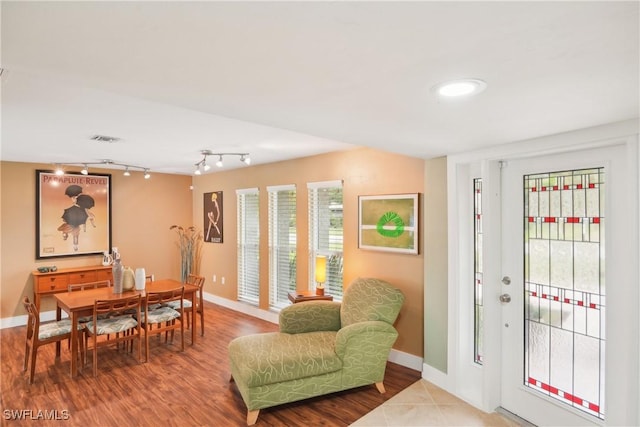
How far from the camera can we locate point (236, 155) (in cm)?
491

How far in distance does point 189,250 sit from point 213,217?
2.99 ft

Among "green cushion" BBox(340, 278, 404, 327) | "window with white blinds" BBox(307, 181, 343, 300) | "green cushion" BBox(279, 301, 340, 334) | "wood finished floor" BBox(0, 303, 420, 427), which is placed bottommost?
"wood finished floor" BBox(0, 303, 420, 427)

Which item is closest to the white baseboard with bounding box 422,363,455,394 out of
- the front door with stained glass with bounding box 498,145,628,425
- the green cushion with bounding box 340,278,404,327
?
the front door with stained glass with bounding box 498,145,628,425

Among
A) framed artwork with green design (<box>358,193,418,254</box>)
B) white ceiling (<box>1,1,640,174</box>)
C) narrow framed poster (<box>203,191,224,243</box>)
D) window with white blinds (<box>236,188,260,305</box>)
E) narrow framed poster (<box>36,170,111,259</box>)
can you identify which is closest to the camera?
white ceiling (<box>1,1,640,174</box>)

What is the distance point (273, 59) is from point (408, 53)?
476 mm

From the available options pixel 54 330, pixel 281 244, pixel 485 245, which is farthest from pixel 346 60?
pixel 281 244

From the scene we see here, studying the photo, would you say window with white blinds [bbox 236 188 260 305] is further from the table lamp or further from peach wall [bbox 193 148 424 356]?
the table lamp

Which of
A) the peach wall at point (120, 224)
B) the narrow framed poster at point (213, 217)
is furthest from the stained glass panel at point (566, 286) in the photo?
the peach wall at point (120, 224)

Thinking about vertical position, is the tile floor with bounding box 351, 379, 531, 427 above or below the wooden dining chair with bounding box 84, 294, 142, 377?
below

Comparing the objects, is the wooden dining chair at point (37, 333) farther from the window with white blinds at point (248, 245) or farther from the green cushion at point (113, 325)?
the window with white blinds at point (248, 245)

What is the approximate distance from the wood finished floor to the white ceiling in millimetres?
2331

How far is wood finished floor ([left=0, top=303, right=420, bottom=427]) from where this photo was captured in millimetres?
2854

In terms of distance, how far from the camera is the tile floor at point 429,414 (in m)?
2.76

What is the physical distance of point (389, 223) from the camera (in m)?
3.96
